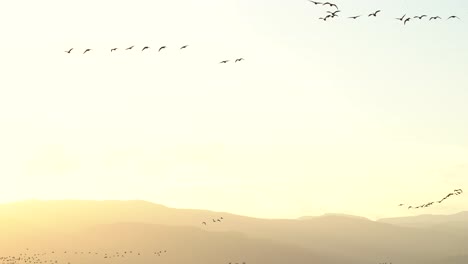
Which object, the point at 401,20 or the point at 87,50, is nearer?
the point at 401,20

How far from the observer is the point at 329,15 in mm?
60281

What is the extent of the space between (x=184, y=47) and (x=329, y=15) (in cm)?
1210

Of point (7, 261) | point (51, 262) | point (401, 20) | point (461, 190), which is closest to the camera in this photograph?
point (401, 20)

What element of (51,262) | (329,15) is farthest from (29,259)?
(329,15)

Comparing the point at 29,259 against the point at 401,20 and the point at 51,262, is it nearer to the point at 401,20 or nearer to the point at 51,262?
the point at 51,262

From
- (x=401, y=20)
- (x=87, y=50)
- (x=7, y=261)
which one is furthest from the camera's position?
(x=7, y=261)

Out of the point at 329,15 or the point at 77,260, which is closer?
the point at 329,15

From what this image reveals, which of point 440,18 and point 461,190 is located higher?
point 440,18

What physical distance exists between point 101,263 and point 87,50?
140 meters

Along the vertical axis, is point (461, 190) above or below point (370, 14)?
below

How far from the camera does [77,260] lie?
194500mm

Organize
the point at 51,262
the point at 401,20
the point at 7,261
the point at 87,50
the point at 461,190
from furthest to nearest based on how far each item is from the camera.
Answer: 1. the point at 51,262
2. the point at 7,261
3. the point at 461,190
4. the point at 87,50
5. the point at 401,20

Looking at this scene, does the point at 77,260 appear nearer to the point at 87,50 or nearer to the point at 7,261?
the point at 7,261

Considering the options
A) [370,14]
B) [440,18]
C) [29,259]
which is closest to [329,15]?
[370,14]
